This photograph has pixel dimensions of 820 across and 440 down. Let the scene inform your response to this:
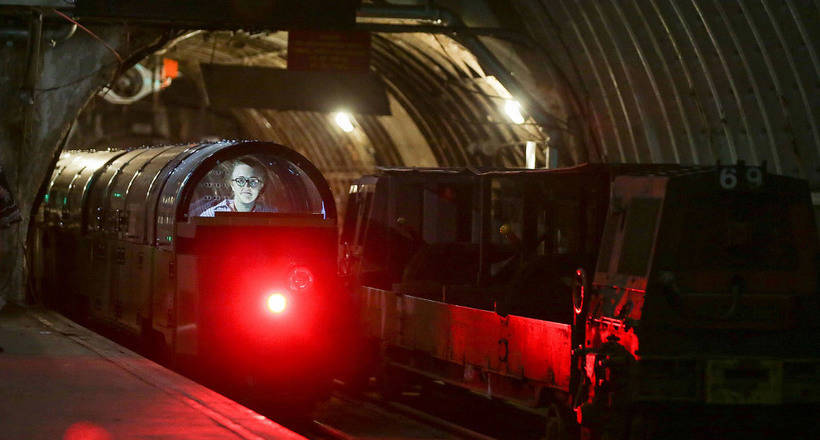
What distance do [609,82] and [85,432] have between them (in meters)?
14.7

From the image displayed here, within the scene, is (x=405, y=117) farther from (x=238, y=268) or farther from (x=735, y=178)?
(x=735, y=178)

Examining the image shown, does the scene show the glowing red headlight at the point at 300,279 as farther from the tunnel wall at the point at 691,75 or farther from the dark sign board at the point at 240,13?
the dark sign board at the point at 240,13

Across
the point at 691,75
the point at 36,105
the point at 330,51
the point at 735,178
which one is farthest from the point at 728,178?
the point at 330,51

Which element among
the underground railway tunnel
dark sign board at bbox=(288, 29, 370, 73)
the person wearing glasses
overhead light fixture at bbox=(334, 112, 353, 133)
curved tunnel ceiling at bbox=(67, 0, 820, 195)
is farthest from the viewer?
overhead light fixture at bbox=(334, 112, 353, 133)

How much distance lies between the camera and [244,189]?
47.8ft

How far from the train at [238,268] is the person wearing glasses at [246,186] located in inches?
0.4

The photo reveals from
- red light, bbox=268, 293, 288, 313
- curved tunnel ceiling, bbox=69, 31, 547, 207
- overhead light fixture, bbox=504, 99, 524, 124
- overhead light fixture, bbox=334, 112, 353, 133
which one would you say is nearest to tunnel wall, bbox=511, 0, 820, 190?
overhead light fixture, bbox=504, 99, 524, 124

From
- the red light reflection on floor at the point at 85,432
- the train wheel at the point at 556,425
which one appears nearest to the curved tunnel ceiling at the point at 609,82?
the train wheel at the point at 556,425

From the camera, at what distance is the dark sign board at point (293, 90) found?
87.1 ft

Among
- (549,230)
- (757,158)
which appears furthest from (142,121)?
(549,230)

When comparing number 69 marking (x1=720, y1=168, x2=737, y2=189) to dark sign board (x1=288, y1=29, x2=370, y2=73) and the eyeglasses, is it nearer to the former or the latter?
the eyeglasses

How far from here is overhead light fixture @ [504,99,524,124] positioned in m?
25.1

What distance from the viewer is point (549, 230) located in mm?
14703

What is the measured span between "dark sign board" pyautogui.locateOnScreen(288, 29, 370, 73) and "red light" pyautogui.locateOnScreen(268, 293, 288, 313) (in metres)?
11.6
